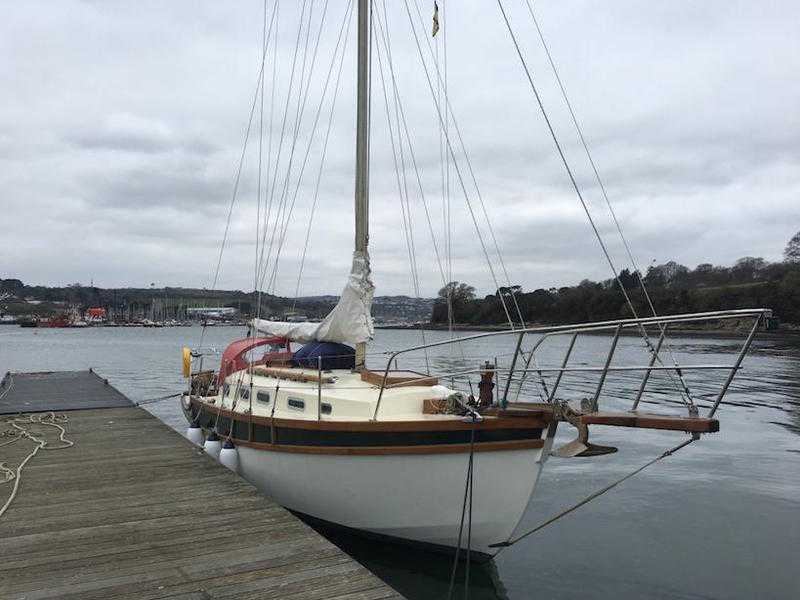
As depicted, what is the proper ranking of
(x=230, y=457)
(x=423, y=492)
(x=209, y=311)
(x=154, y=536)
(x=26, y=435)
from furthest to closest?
(x=209, y=311) < (x=26, y=435) < (x=230, y=457) < (x=423, y=492) < (x=154, y=536)

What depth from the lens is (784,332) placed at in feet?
249

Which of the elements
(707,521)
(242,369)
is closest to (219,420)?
(242,369)

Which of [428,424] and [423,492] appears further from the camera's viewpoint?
[423,492]

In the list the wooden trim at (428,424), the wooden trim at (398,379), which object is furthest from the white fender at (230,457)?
the wooden trim at (398,379)

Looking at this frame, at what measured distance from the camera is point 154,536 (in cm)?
621

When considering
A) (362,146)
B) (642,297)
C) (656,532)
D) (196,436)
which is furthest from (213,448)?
(642,297)

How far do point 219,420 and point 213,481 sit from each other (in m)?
1.88

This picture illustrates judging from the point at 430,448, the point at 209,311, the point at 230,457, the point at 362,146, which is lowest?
the point at 230,457

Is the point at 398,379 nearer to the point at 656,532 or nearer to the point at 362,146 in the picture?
the point at 362,146

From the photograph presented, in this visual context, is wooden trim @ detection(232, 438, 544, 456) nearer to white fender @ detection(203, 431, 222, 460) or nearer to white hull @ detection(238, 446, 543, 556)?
white hull @ detection(238, 446, 543, 556)

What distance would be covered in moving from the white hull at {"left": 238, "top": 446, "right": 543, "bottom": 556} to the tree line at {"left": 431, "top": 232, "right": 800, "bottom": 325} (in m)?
2.45

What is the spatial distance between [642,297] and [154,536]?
33.2m

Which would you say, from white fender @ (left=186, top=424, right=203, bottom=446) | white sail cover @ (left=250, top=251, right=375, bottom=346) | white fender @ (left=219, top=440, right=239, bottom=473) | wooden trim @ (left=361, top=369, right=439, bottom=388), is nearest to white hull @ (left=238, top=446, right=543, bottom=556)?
wooden trim @ (left=361, top=369, right=439, bottom=388)

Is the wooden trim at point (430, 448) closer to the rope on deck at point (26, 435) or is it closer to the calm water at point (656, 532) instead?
the calm water at point (656, 532)
